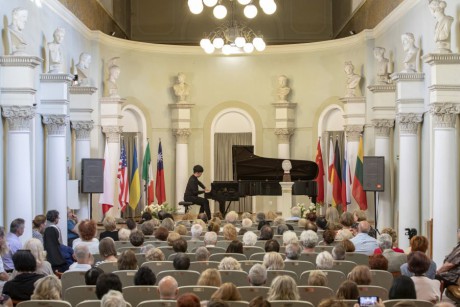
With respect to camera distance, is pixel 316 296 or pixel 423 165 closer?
pixel 316 296

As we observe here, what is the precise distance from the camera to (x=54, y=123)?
1781cm

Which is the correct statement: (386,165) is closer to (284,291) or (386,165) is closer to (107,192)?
(107,192)

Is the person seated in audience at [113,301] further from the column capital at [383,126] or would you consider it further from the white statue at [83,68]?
the white statue at [83,68]

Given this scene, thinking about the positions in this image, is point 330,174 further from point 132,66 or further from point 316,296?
point 316,296

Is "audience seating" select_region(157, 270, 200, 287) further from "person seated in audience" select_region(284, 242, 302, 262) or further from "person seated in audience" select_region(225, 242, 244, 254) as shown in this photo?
"person seated in audience" select_region(225, 242, 244, 254)

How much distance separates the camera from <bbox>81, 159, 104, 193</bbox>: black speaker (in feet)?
68.5

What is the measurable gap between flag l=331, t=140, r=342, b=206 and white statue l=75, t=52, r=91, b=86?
6730mm

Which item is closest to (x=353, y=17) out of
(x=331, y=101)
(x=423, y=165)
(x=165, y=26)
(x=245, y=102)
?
(x=331, y=101)

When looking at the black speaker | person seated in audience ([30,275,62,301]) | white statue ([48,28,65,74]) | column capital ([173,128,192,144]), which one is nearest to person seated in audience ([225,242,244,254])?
person seated in audience ([30,275,62,301])

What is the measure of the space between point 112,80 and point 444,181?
11990mm

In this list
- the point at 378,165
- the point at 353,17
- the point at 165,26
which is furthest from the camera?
the point at 165,26

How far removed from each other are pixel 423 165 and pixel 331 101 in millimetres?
7973

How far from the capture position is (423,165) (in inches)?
705

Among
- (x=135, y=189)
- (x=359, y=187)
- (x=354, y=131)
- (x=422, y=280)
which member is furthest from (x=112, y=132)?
(x=422, y=280)
